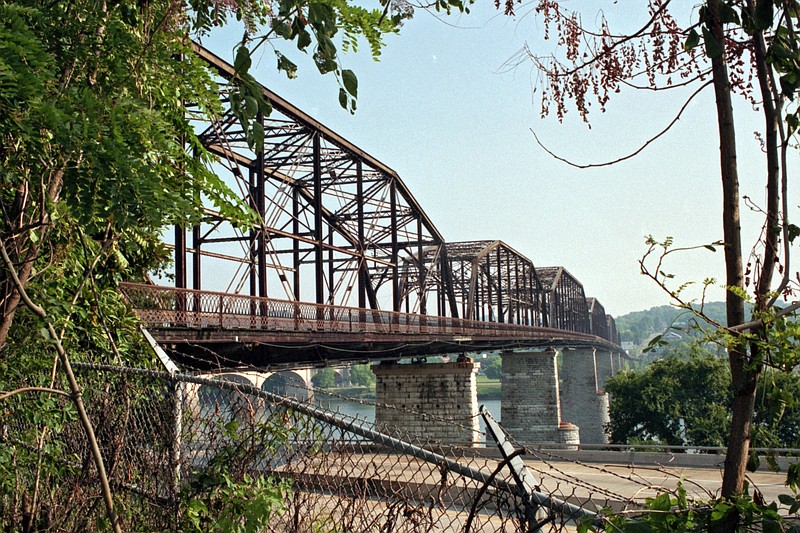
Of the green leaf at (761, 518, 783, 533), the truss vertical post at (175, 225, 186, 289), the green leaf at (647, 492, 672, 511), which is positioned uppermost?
the truss vertical post at (175, 225, 186, 289)

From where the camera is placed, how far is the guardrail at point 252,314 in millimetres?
15523

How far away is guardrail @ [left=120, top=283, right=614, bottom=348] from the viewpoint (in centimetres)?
1552

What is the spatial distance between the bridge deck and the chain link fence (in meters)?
3.31

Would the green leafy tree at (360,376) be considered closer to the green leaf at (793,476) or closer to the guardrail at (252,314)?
the guardrail at (252,314)

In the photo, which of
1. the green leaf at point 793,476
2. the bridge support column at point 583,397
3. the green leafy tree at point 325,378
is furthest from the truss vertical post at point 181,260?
the green leafy tree at point 325,378

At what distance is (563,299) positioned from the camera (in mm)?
111875

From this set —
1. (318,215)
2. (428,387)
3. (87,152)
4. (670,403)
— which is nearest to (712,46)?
(87,152)

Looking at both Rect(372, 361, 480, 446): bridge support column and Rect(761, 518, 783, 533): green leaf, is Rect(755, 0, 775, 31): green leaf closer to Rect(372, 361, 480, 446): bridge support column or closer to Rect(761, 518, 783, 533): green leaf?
Rect(761, 518, 783, 533): green leaf

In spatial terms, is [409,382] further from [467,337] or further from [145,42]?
[145,42]

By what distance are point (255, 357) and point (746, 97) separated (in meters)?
20.3

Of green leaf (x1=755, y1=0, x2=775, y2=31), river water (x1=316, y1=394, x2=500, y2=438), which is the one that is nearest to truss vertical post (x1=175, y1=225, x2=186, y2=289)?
river water (x1=316, y1=394, x2=500, y2=438)

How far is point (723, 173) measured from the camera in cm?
249

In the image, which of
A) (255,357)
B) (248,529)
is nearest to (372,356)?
(255,357)

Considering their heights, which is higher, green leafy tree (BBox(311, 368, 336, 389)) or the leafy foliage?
the leafy foliage
